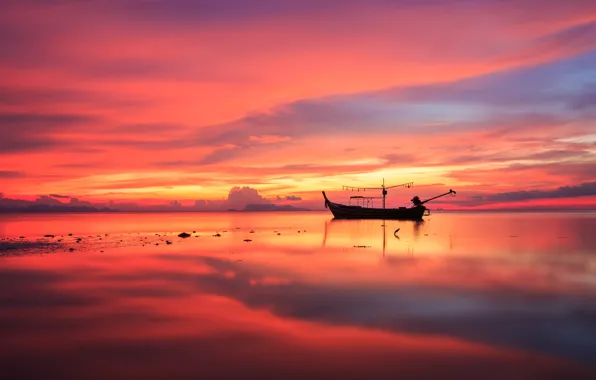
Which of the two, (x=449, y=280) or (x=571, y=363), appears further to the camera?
(x=449, y=280)

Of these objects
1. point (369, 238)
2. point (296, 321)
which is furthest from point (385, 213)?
point (296, 321)

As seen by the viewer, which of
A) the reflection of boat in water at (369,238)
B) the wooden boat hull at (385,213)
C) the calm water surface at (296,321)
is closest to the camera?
the calm water surface at (296,321)

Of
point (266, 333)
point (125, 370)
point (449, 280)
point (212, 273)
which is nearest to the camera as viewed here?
point (125, 370)

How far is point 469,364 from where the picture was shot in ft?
31.0

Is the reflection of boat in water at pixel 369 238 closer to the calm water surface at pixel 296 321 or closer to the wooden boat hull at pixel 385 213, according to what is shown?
the calm water surface at pixel 296 321

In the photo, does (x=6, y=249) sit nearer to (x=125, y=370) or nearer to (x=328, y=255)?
(x=328, y=255)

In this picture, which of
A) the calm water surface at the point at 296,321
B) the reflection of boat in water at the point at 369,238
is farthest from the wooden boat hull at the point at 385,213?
the calm water surface at the point at 296,321

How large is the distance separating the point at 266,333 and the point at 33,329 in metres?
6.36

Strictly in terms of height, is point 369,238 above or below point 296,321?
above

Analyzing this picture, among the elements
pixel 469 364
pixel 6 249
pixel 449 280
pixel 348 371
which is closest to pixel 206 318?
pixel 348 371

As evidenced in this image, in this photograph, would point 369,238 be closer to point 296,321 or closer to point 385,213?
point 296,321

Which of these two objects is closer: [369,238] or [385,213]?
[369,238]

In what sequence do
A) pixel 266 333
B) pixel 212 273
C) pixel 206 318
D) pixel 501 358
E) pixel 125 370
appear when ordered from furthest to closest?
pixel 212 273 < pixel 206 318 < pixel 266 333 < pixel 501 358 < pixel 125 370

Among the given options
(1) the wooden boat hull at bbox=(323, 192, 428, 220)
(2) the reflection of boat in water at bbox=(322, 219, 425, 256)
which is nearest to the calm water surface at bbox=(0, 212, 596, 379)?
(2) the reflection of boat in water at bbox=(322, 219, 425, 256)
